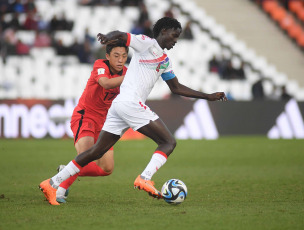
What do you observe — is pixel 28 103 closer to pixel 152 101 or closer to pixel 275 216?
pixel 152 101

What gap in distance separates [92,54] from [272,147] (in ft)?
26.5

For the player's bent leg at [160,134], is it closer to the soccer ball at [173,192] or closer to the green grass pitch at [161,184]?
the soccer ball at [173,192]

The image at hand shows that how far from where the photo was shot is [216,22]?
29.3 metres

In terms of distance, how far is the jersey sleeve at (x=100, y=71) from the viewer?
27.1 feet

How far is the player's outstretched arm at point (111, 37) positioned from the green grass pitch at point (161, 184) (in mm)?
2000

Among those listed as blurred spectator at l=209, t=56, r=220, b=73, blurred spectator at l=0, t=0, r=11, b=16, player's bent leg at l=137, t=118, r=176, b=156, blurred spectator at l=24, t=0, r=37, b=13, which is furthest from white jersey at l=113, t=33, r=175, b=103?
blurred spectator at l=209, t=56, r=220, b=73

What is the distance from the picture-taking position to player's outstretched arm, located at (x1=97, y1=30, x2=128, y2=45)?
22.8ft

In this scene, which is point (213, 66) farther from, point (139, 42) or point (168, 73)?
point (139, 42)

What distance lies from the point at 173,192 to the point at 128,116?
1112 mm

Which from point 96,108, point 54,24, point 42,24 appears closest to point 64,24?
point 54,24

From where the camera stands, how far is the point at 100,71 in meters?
8.31

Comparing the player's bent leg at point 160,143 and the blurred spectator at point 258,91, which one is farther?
the blurred spectator at point 258,91

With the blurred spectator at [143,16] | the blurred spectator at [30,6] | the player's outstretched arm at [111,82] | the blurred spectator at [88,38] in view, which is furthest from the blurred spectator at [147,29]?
the player's outstretched arm at [111,82]

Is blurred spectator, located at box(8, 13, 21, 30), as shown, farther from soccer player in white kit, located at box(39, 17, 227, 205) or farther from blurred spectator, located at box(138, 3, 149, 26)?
soccer player in white kit, located at box(39, 17, 227, 205)
